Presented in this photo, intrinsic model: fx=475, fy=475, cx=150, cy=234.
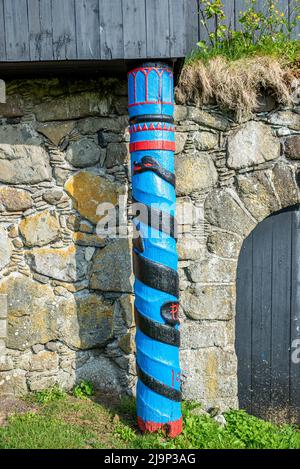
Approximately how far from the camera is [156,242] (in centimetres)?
304

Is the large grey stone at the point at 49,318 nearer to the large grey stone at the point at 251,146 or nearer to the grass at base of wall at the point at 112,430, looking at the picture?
the grass at base of wall at the point at 112,430

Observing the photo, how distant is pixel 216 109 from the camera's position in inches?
142

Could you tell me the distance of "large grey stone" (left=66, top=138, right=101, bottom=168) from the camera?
3.62m

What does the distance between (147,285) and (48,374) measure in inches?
48.6

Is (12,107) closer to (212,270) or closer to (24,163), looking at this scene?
(24,163)

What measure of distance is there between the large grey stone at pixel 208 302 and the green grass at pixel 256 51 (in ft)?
5.73

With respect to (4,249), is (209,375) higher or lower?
lower

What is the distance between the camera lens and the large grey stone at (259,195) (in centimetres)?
360

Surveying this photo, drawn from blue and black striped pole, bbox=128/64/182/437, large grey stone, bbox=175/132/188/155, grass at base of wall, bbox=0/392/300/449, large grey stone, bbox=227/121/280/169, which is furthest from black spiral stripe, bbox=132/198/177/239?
grass at base of wall, bbox=0/392/300/449

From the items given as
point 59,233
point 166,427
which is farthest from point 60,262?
point 166,427

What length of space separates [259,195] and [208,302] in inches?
35.5

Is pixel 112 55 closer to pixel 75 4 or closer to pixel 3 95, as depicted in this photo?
pixel 75 4
